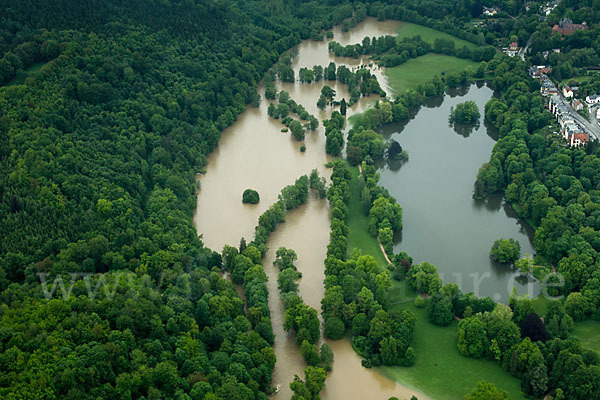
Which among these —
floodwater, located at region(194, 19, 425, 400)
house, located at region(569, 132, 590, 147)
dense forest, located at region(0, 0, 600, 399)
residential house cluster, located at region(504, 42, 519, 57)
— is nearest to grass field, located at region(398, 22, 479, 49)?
dense forest, located at region(0, 0, 600, 399)

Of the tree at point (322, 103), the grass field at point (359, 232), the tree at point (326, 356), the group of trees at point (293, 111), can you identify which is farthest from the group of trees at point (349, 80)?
the tree at point (326, 356)

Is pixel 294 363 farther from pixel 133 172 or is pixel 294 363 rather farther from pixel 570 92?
pixel 570 92

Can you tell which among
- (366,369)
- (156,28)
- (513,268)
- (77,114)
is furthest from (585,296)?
(156,28)

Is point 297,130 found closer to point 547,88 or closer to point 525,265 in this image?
point 547,88

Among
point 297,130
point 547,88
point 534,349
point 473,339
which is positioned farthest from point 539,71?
point 534,349

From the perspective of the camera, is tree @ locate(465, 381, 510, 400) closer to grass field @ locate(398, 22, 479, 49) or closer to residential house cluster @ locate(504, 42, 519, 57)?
residential house cluster @ locate(504, 42, 519, 57)

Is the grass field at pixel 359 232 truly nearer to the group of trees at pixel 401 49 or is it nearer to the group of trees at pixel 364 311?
the group of trees at pixel 364 311
